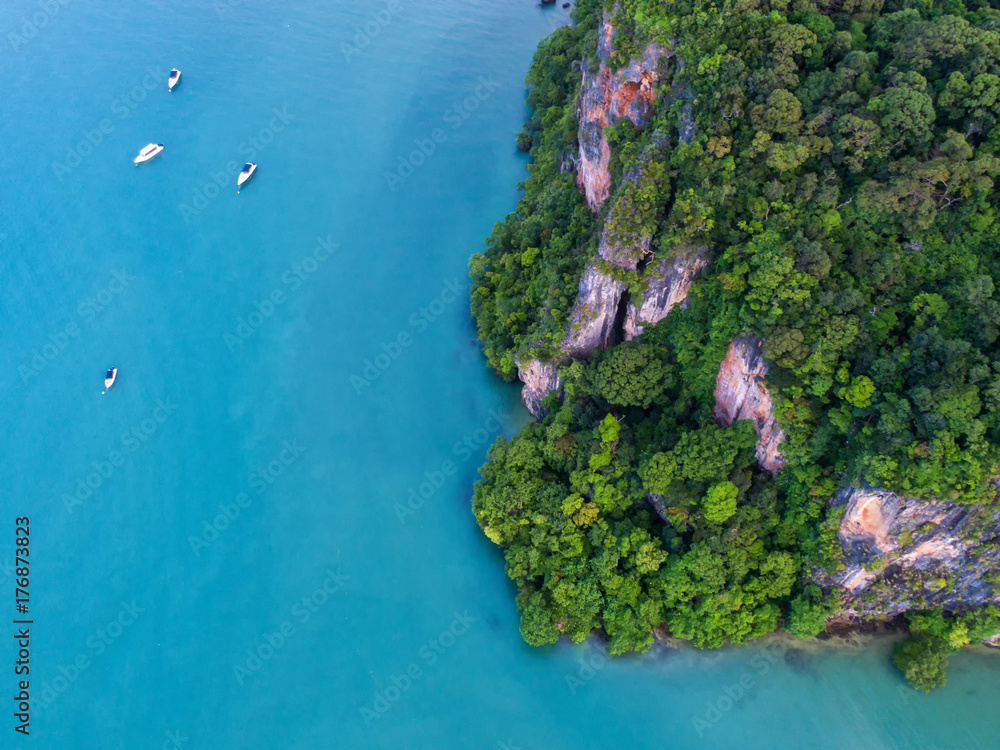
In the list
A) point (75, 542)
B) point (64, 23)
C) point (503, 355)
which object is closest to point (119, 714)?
point (75, 542)
